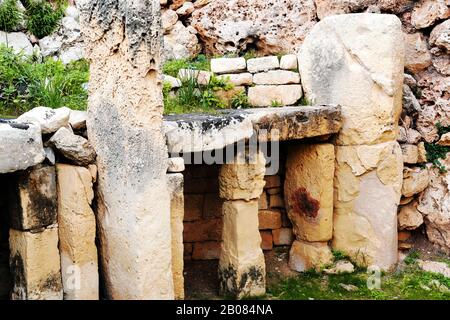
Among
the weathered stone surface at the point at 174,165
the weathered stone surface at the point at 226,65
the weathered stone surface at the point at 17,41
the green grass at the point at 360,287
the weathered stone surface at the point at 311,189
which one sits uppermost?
the weathered stone surface at the point at 17,41

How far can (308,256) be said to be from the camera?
6.99 meters

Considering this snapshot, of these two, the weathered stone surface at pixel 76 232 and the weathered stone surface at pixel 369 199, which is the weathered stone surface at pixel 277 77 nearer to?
the weathered stone surface at pixel 369 199

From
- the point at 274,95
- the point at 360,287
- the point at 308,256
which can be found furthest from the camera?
the point at 274,95

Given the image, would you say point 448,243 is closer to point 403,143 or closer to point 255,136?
point 403,143

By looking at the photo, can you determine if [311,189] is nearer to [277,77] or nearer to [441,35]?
[277,77]

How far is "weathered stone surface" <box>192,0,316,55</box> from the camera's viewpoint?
805cm

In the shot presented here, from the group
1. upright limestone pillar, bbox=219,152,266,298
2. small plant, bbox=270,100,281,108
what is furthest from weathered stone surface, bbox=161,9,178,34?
upright limestone pillar, bbox=219,152,266,298

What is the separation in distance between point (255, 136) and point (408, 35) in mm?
3320

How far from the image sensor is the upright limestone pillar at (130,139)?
14.4ft

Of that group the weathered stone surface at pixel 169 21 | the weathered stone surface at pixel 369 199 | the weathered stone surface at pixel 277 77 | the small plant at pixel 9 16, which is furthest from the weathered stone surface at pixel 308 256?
the small plant at pixel 9 16

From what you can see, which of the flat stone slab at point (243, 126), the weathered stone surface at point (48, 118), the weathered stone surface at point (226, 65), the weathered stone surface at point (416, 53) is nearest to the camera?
the weathered stone surface at point (48, 118)

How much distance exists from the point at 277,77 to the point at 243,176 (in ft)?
6.07

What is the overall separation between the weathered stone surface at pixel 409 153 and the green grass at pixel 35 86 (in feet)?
14.1

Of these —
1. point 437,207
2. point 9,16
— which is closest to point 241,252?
point 437,207
